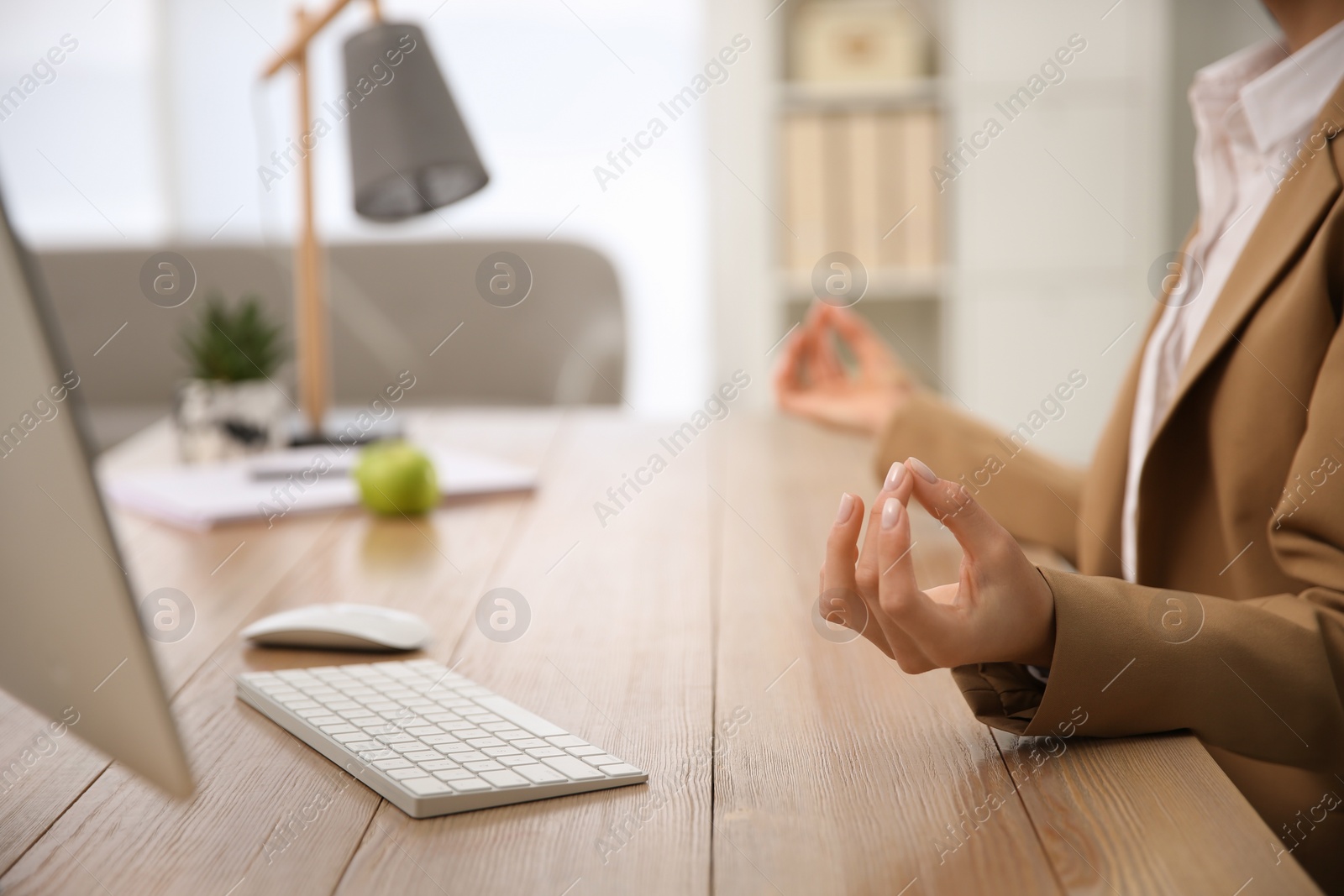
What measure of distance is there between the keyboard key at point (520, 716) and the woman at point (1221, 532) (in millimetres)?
198

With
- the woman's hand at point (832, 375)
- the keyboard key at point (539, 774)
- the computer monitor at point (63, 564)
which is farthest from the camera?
the woman's hand at point (832, 375)

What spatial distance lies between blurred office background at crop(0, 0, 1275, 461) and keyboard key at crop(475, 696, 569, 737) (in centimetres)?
240

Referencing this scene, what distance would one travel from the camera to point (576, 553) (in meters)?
1.22

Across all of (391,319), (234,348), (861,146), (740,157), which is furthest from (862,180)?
(234,348)

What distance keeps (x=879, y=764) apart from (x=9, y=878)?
454mm

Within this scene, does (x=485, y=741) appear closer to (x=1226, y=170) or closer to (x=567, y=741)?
(x=567, y=741)

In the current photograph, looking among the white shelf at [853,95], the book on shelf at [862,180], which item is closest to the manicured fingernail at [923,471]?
the book on shelf at [862,180]

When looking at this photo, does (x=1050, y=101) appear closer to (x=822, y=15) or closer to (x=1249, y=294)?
(x=822, y=15)

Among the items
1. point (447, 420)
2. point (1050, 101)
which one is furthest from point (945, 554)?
point (1050, 101)

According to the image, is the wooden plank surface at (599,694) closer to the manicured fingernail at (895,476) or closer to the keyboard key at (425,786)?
the keyboard key at (425,786)

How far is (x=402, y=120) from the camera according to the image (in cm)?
135

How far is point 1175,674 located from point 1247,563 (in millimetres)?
203

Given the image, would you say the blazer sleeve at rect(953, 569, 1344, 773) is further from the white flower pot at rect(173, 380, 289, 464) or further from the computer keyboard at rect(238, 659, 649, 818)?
the white flower pot at rect(173, 380, 289, 464)

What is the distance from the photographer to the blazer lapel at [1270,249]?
0.82 m
